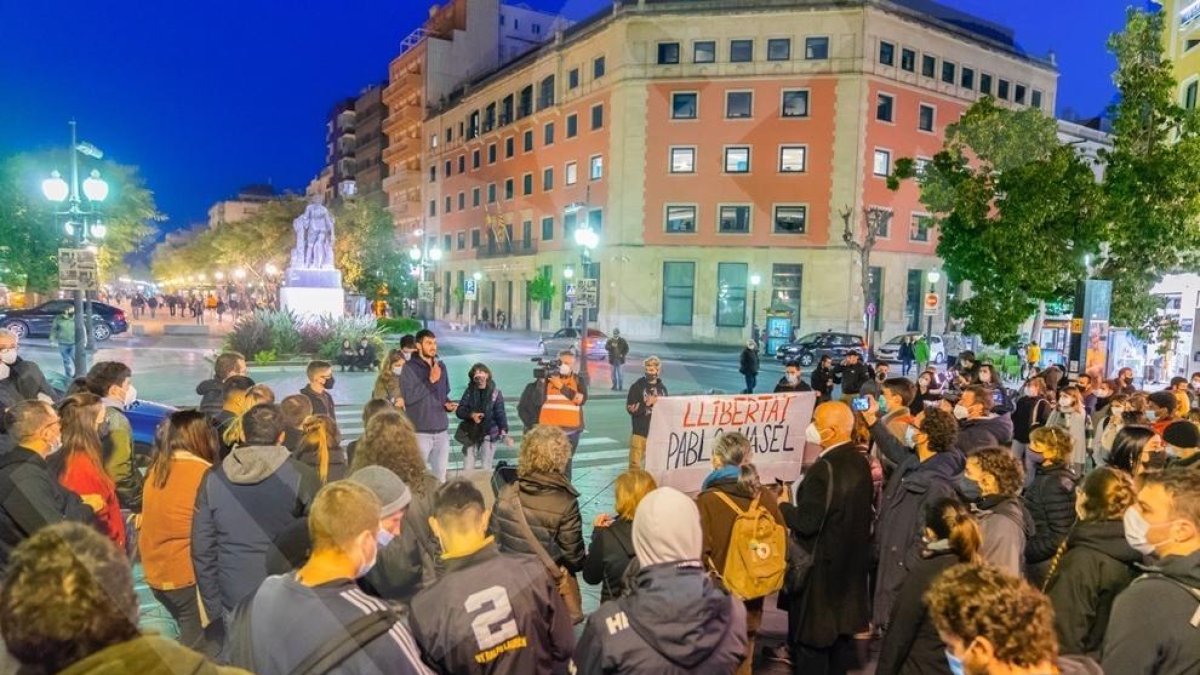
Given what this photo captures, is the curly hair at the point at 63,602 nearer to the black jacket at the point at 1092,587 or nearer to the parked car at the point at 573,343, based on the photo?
the black jacket at the point at 1092,587

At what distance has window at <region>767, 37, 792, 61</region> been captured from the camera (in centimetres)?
4188

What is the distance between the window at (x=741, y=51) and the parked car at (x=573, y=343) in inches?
806

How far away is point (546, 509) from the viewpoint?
4.07 metres

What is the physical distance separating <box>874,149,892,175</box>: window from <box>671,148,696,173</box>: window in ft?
33.2

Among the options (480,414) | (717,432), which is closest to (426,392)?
(480,414)

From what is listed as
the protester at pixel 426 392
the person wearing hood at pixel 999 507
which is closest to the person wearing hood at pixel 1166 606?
the person wearing hood at pixel 999 507

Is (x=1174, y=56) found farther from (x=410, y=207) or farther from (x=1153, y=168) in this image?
(x=410, y=207)

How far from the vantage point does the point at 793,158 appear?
139 ft

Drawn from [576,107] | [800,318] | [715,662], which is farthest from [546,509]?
[576,107]

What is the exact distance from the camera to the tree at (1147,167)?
1466 centimetres

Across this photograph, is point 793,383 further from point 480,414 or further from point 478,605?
point 478,605

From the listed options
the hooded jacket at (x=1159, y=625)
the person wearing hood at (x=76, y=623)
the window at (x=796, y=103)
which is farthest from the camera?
the window at (x=796, y=103)

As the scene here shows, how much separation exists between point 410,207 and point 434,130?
8411 millimetres

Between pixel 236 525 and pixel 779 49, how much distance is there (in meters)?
43.5
